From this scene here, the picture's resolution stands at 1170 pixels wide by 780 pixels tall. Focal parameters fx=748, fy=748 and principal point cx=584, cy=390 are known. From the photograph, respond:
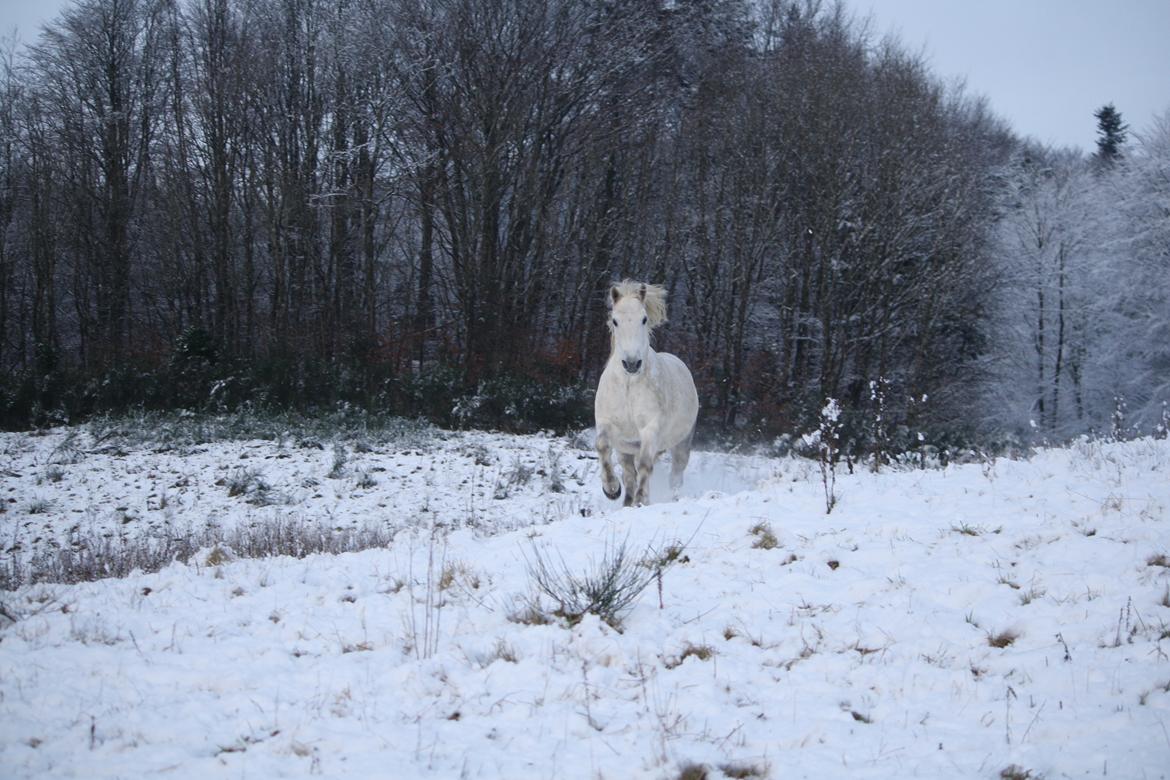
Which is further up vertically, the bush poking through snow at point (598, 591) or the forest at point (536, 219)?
the forest at point (536, 219)

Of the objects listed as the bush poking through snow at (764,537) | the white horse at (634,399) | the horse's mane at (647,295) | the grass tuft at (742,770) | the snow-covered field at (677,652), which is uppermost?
the horse's mane at (647,295)

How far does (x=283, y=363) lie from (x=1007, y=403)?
23.9 m

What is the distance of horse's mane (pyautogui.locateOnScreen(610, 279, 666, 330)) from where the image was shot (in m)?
8.42

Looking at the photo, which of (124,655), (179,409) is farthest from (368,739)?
(179,409)

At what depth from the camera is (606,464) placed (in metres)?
8.86

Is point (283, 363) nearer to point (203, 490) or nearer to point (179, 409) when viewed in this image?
point (179, 409)

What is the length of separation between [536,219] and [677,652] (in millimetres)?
19523

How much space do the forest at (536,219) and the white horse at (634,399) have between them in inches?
341

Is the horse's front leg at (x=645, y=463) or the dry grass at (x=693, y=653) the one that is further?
the horse's front leg at (x=645, y=463)

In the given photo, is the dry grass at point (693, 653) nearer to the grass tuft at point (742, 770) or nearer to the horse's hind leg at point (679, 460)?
the grass tuft at point (742, 770)

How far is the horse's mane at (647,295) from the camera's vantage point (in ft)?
27.6

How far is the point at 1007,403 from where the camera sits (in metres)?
26.6

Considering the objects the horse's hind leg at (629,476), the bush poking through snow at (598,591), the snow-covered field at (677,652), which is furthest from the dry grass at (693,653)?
the horse's hind leg at (629,476)

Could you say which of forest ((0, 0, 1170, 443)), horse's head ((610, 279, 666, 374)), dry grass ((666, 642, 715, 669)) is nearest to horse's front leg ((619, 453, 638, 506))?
horse's head ((610, 279, 666, 374))
